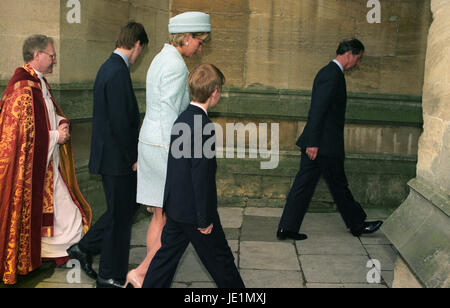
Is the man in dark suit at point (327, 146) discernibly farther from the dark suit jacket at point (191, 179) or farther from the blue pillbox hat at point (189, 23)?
the dark suit jacket at point (191, 179)

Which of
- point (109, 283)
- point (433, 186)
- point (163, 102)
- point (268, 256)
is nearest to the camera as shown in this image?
point (433, 186)

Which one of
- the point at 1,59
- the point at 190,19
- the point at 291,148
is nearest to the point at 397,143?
the point at 291,148

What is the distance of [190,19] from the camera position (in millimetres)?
4234

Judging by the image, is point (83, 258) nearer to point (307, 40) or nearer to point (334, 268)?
point (334, 268)

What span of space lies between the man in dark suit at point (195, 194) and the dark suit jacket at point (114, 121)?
0.77 metres

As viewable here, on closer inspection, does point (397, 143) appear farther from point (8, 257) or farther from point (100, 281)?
point (8, 257)

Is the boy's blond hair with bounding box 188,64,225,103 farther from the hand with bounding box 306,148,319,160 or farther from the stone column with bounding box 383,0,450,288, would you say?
the hand with bounding box 306,148,319,160

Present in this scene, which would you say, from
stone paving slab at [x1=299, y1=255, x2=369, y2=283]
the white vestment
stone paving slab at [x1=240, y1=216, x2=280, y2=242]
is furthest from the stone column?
the white vestment

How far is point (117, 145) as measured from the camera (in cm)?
437

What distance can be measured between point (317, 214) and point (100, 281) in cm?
325

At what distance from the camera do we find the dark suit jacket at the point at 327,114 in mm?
5629

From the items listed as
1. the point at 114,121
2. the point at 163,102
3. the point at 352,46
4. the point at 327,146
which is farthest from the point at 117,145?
the point at 352,46

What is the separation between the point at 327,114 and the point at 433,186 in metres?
2.14

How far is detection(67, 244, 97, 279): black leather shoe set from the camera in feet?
15.9
